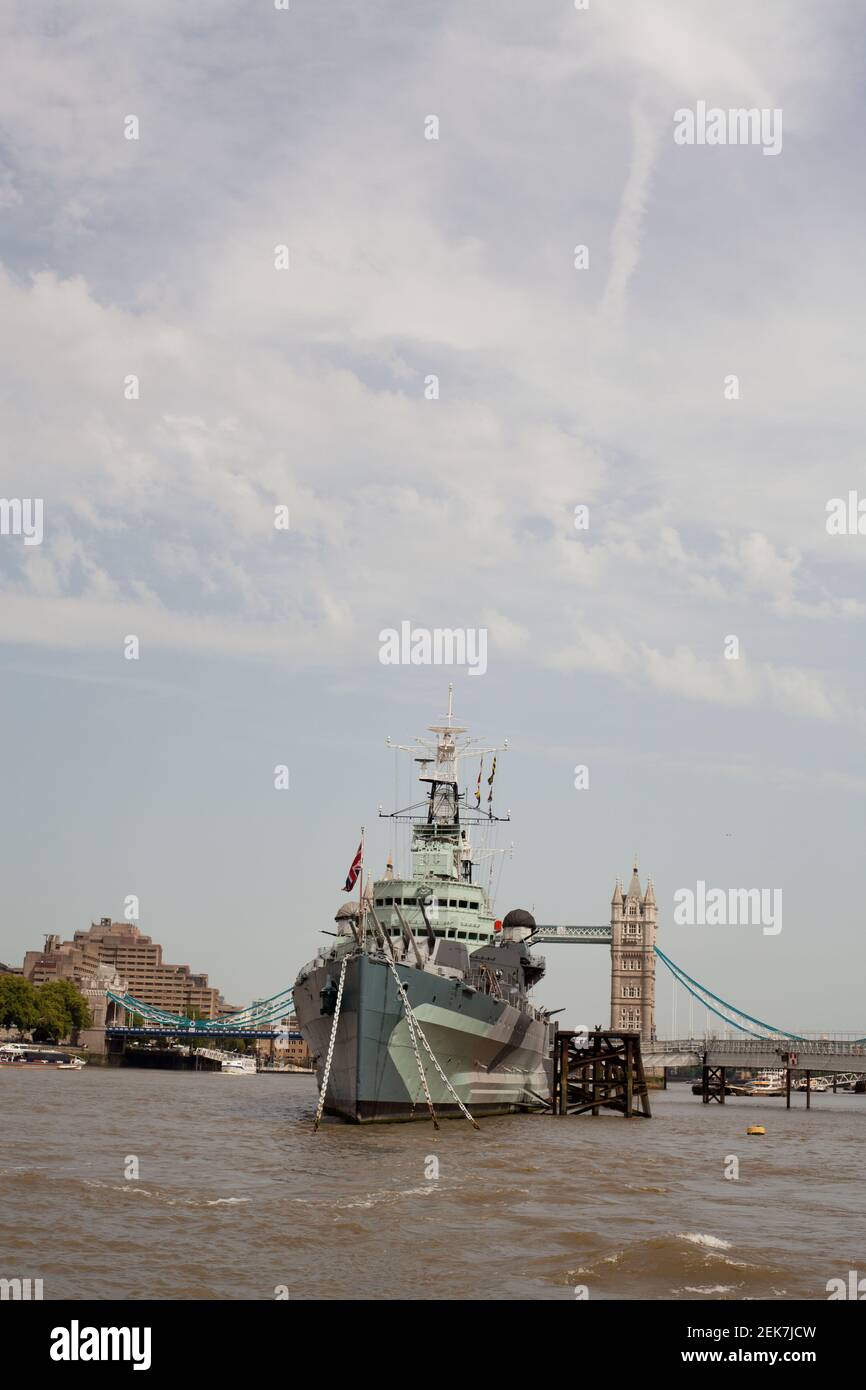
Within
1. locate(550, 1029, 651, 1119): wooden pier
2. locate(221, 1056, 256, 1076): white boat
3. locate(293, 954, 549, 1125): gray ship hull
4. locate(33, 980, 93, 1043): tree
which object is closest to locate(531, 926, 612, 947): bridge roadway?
locate(221, 1056, 256, 1076): white boat

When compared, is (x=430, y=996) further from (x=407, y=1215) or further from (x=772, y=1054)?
(x=772, y=1054)

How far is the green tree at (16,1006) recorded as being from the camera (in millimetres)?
146125

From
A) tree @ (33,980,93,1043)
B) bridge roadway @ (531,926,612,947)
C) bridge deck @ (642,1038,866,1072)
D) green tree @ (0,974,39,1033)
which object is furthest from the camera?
bridge roadway @ (531,926,612,947)

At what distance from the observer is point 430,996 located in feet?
137

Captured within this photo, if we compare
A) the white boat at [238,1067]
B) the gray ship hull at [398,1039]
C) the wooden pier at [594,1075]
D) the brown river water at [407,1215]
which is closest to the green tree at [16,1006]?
the white boat at [238,1067]

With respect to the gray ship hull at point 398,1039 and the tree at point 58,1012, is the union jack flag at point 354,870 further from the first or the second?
the tree at point 58,1012

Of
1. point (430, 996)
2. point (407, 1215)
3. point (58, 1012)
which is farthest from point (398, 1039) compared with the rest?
point (58, 1012)

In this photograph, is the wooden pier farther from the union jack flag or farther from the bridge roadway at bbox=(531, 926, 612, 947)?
the bridge roadway at bbox=(531, 926, 612, 947)

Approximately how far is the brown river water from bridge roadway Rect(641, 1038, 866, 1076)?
201 feet

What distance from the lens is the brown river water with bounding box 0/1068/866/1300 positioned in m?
18.6

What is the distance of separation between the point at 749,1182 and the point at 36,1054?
107 meters
